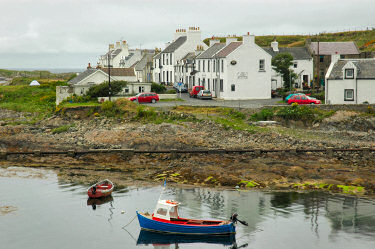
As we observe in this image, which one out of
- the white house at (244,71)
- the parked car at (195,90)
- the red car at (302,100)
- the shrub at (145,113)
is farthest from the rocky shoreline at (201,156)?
the parked car at (195,90)

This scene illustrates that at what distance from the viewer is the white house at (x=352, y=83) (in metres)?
52.8

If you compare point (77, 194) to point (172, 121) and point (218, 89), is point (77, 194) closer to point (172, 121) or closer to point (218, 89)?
point (172, 121)

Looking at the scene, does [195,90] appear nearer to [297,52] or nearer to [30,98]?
[297,52]

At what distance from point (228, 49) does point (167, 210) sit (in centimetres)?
3923

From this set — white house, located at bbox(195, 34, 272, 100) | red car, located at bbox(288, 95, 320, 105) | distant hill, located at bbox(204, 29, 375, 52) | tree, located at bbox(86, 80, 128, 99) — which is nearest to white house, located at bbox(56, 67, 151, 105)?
tree, located at bbox(86, 80, 128, 99)

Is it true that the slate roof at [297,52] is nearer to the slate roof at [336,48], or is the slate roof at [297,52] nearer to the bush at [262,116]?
the slate roof at [336,48]

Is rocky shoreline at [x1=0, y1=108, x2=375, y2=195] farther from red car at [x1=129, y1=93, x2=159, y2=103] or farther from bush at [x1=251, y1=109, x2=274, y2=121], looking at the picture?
red car at [x1=129, y1=93, x2=159, y2=103]

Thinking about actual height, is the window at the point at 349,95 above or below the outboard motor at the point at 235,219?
above

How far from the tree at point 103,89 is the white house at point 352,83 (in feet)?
80.4

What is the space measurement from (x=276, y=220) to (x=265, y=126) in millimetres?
20260

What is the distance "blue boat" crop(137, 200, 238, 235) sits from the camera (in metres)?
26.2

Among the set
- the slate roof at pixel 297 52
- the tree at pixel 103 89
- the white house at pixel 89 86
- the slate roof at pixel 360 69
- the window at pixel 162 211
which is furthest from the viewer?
the slate roof at pixel 297 52

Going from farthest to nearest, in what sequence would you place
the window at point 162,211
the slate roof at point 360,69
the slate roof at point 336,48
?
the slate roof at point 336,48, the slate roof at point 360,69, the window at point 162,211

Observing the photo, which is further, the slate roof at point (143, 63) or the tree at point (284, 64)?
the slate roof at point (143, 63)
